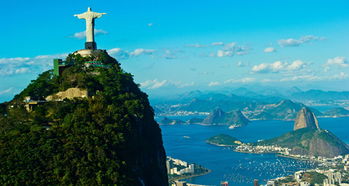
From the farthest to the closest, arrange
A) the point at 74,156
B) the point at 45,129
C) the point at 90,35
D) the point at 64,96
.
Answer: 1. the point at 90,35
2. the point at 64,96
3. the point at 45,129
4. the point at 74,156

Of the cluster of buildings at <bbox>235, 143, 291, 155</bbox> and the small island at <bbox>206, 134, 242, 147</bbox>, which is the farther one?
the small island at <bbox>206, 134, 242, 147</bbox>

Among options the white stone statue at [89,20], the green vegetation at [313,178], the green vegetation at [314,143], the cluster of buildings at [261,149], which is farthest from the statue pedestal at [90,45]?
the green vegetation at [314,143]

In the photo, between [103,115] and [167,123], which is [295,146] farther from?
[103,115]

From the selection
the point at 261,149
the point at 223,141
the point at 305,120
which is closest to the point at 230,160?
the point at 261,149

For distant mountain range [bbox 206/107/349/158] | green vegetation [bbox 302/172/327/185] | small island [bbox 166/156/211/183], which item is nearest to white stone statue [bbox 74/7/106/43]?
small island [bbox 166/156/211/183]

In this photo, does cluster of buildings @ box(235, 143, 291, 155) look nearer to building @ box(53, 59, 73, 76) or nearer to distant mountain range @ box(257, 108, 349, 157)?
distant mountain range @ box(257, 108, 349, 157)

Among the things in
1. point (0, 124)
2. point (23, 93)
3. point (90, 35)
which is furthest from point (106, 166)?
point (90, 35)
